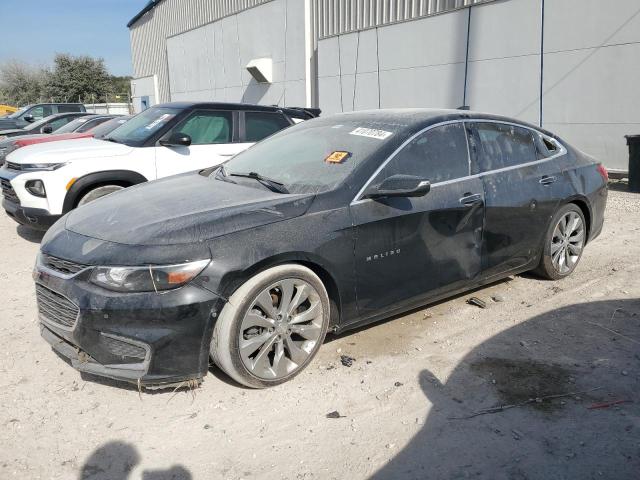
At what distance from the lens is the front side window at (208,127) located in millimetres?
6902

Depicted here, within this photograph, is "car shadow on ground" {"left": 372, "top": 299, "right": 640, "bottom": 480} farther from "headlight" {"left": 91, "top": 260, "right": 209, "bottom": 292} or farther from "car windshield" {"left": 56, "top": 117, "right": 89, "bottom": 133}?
"car windshield" {"left": 56, "top": 117, "right": 89, "bottom": 133}

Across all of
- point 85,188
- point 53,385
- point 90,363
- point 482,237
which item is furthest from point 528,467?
point 85,188

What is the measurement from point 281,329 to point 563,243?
298 cm

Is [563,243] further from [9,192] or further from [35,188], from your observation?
[9,192]

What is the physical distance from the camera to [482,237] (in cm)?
410

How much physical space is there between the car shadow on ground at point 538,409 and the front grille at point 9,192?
5211 millimetres

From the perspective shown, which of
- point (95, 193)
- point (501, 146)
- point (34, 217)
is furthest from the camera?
point (95, 193)

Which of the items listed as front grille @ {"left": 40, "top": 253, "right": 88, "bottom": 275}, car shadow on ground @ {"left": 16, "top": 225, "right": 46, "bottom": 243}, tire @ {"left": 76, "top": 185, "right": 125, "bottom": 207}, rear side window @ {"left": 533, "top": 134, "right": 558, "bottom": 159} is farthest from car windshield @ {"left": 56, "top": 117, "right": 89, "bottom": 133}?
rear side window @ {"left": 533, "top": 134, "right": 558, "bottom": 159}

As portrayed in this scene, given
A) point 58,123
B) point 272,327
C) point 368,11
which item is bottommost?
point 272,327

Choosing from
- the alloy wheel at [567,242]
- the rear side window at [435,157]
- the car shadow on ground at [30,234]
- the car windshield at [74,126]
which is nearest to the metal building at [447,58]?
the alloy wheel at [567,242]

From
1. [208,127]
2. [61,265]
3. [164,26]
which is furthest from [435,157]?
[164,26]

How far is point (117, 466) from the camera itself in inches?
103

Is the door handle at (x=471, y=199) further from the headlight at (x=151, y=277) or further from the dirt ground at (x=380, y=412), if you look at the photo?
the headlight at (x=151, y=277)

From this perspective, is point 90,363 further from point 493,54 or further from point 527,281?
point 493,54
